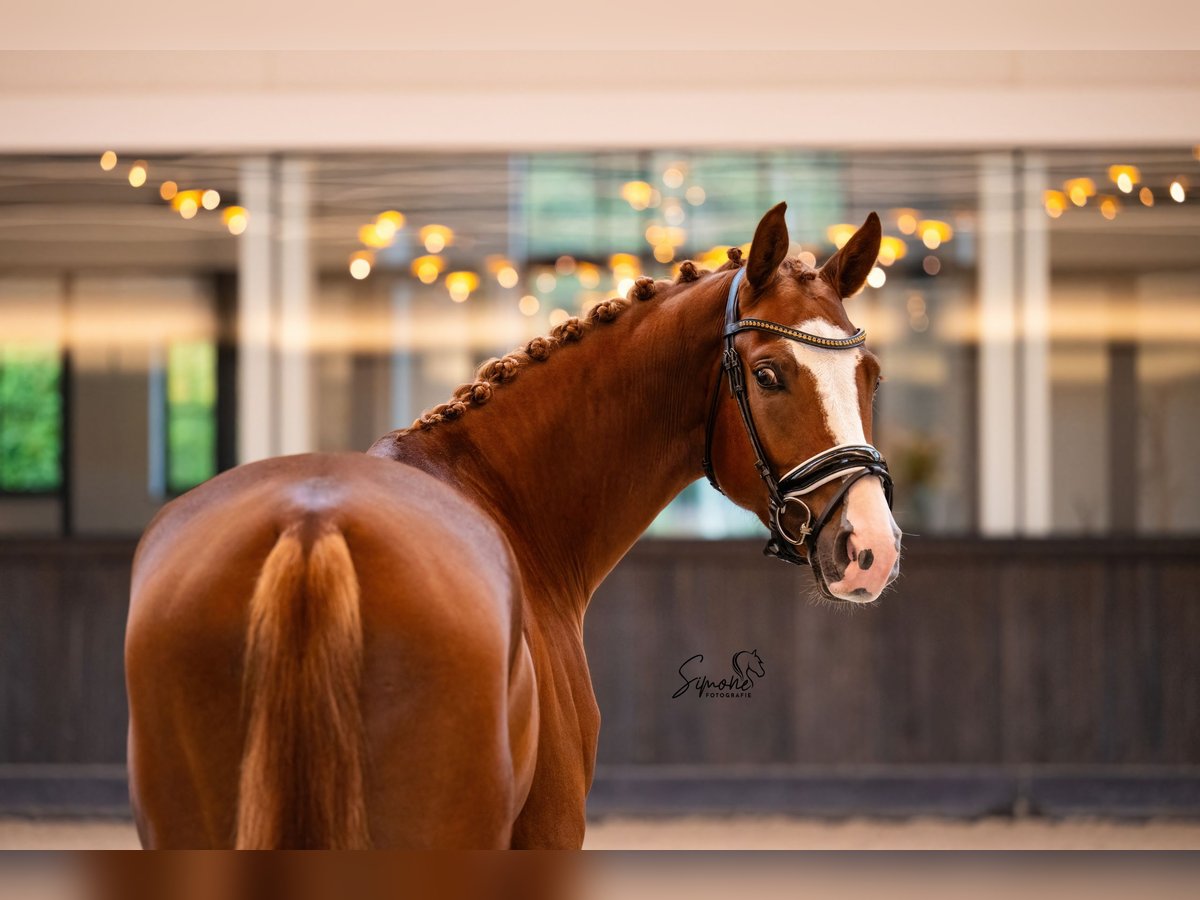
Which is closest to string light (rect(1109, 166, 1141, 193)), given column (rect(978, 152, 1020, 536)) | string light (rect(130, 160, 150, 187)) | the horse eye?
column (rect(978, 152, 1020, 536))

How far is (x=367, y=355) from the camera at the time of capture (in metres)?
5.32

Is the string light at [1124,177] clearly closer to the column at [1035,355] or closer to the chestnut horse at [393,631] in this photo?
the column at [1035,355]

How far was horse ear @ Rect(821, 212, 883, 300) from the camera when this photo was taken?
1774mm

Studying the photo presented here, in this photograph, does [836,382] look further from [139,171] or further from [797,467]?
[139,171]

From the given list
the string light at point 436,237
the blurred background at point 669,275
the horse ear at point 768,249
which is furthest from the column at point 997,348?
the horse ear at point 768,249

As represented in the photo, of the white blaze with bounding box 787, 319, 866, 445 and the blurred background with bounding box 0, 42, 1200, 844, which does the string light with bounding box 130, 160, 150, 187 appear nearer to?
the blurred background with bounding box 0, 42, 1200, 844

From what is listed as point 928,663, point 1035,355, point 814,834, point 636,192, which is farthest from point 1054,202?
point 814,834

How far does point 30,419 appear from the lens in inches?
207

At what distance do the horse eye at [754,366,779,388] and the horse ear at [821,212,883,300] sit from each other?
225 millimetres

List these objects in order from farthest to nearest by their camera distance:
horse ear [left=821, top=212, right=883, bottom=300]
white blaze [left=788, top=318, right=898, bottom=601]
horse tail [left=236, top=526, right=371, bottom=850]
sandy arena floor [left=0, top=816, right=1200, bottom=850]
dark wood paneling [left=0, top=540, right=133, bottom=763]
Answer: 1. dark wood paneling [left=0, top=540, right=133, bottom=763]
2. sandy arena floor [left=0, top=816, right=1200, bottom=850]
3. horse ear [left=821, top=212, right=883, bottom=300]
4. white blaze [left=788, top=318, right=898, bottom=601]
5. horse tail [left=236, top=526, right=371, bottom=850]

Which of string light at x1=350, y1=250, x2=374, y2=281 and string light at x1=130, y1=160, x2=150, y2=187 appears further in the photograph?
string light at x1=350, y1=250, x2=374, y2=281

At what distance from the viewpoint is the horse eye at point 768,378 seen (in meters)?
1.64

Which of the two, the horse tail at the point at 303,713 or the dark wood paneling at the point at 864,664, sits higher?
the horse tail at the point at 303,713

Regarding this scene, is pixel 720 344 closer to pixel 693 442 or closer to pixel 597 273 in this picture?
pixel 693 442
